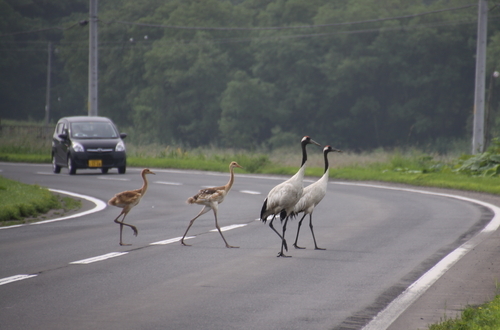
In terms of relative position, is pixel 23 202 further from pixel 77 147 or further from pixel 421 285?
pixel 77 147

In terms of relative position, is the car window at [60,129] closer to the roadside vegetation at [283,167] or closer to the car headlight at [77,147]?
the car headlight at [77,147]

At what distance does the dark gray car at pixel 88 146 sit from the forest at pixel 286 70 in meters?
33.2

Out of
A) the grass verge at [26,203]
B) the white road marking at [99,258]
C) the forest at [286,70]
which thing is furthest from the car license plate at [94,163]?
the forest at [286,70]

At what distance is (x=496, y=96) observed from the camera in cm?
6556

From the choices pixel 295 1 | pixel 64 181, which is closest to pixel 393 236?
pixel 64 181

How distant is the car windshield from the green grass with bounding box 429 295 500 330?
23.1m

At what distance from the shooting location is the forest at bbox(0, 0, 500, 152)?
67.7 meters

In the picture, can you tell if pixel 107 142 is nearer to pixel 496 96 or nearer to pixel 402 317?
pixel 402 317

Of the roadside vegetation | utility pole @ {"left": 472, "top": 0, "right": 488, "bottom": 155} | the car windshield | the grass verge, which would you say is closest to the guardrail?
the roadside vegetation

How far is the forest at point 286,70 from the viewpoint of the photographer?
67.7 metres

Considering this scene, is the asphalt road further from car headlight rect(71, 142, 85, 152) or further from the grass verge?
car headlight rect(71, 142, 85, 152)

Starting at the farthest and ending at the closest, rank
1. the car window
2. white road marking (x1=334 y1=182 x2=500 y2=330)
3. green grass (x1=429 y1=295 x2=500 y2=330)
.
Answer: the car window
white road marking (x1=334 y1=182 x2=500 y2=330)
green grass (x1=429 y1=295 x2=500 y2=330)

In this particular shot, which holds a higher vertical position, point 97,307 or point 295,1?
point 295,1

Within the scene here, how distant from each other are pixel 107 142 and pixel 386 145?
155 ft
